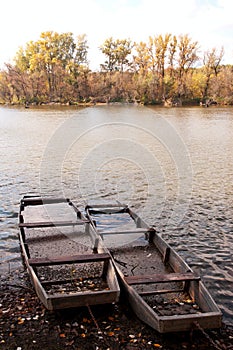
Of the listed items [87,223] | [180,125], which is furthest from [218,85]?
[87,223]

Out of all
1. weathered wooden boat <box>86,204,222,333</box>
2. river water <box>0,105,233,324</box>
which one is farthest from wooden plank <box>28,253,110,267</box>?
river water <box>0,105,233,324</box>

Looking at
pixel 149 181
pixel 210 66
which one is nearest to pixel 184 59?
pixel 210 66

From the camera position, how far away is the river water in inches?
442

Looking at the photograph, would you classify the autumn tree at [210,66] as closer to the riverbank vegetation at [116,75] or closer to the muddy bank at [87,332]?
the riverbank vegetation at [116,75]

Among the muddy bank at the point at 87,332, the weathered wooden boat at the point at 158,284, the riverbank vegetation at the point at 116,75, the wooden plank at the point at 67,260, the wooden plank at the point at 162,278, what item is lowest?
the muddy bank at the point at 87,332

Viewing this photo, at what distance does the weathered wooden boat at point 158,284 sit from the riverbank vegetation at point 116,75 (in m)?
76.6

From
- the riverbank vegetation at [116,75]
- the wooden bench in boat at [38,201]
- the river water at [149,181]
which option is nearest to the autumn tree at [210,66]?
the riverbank vegetation at [116,75]

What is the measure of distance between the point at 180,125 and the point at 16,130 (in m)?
19.7

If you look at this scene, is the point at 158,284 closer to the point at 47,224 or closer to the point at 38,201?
the point at 47,224

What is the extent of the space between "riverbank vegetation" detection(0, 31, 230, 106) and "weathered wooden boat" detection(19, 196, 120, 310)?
76.1m

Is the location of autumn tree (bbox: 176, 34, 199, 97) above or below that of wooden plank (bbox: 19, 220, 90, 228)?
above

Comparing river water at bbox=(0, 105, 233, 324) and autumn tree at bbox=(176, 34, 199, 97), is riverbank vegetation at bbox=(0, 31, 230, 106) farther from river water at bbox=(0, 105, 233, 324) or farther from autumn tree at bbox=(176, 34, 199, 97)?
river water at bbox=(0, 105, 233, 324)

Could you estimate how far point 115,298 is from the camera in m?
7.52

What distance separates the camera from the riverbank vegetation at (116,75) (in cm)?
8862
